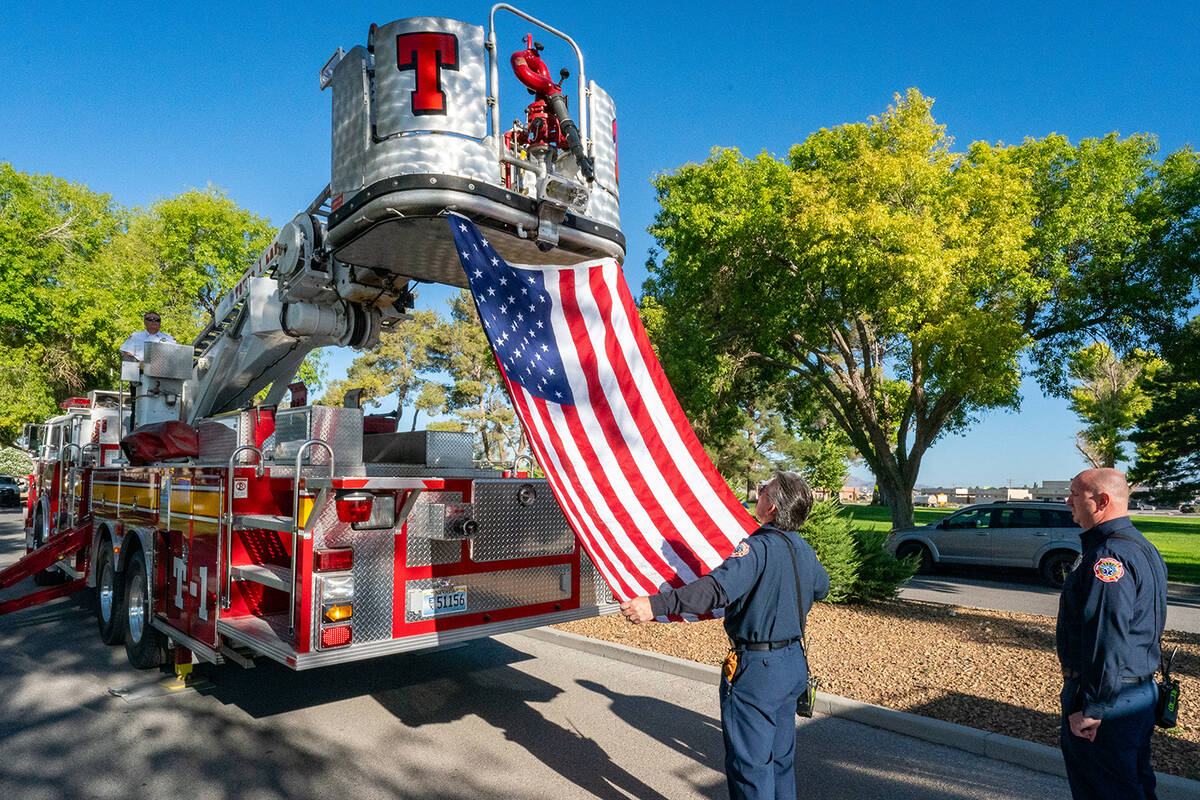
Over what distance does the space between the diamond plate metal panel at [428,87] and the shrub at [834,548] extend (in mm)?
6088

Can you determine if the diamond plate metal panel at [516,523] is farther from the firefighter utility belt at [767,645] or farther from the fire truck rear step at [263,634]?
the firefighter utility belt at [767,645]

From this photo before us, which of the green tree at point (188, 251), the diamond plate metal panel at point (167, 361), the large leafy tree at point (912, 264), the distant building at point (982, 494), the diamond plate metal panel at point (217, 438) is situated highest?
the green tree at point (188, 251)

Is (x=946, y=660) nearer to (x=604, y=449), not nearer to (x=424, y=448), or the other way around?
(x=604, y=449)

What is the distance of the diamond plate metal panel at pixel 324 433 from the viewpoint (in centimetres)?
473

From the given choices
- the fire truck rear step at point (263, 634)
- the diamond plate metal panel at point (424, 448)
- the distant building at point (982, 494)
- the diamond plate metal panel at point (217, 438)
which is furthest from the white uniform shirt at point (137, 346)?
the distant building at point (982, 494)

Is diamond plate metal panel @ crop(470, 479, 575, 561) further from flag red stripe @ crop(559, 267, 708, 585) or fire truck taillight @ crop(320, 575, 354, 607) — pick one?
flag red stripe @ crop(559, 267, 708, 585)

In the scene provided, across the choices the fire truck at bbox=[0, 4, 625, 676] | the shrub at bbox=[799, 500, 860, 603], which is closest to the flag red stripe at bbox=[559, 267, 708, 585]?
the fire truck at bbox=[0, 4, 625, 676]

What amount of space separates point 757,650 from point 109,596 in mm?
6274

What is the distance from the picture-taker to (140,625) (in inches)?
239

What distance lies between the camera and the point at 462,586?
15.4 ft

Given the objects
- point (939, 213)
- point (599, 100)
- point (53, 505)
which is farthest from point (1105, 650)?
point (939, 213)

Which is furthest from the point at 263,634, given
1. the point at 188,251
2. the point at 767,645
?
the point at 188,251

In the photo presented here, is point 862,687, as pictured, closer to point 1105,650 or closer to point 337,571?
point 1105,650

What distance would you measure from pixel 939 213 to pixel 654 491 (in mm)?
11502
